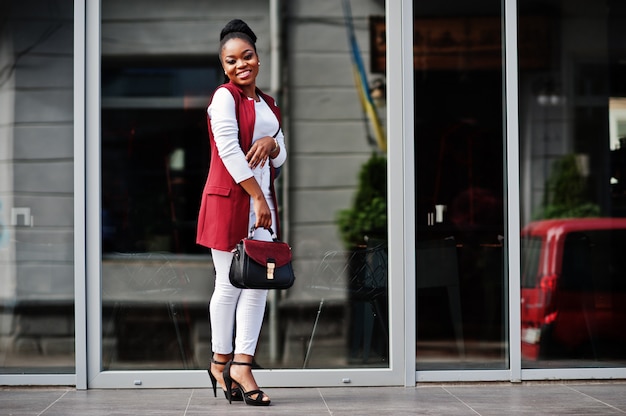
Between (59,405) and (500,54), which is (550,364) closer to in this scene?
(500,54)

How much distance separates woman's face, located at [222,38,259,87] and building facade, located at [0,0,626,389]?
0.76m

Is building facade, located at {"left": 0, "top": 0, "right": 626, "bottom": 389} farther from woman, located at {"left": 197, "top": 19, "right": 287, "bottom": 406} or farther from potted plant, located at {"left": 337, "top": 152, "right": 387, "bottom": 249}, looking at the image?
woman, located at {"left": 197, "top": 19, "right": 287, "bottom": 406}

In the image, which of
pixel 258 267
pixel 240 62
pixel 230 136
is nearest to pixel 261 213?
pixel 258 267

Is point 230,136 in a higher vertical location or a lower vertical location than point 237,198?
higher

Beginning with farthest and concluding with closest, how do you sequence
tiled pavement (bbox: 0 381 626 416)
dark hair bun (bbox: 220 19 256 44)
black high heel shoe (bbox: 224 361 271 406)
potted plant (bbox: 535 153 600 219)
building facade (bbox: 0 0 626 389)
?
1. potted plant (bbox: 535 153 600 219)
2. building facade (bbox: 0 0 626 389)
3. dark hair bun (bbox: 220 19 256 44)
4. black high heel shoe (bbox: 224 361 271 406)
5. tiled pavement (bbox: 0 381 626 416)

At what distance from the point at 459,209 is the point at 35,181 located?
236 cm

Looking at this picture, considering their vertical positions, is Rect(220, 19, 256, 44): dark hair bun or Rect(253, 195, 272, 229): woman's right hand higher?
Rect(220, 19, 256, 44): dark hair bun

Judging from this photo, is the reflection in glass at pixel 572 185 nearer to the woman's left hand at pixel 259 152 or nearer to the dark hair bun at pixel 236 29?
the dark hair bun at pixel 236 29

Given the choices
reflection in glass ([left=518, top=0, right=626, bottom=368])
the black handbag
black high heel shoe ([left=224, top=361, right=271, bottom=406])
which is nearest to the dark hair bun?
the black handbag

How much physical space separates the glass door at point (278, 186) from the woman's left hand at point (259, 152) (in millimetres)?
914

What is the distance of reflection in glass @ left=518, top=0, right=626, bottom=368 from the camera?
5.96 meters

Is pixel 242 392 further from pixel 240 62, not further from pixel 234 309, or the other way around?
pixel 240 62

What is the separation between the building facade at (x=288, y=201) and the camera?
17.6 ft

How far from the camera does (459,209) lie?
5715mm
